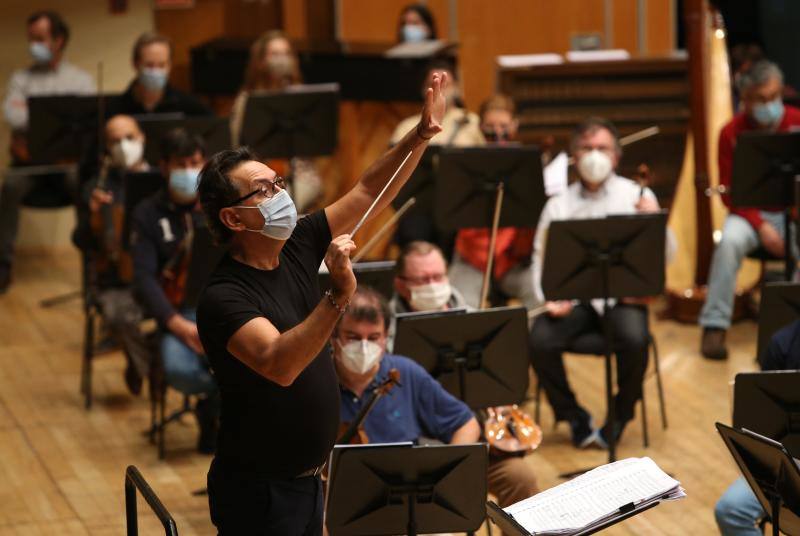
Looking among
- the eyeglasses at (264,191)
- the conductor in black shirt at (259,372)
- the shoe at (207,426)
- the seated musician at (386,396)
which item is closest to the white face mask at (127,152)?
the shoe at (207,426)

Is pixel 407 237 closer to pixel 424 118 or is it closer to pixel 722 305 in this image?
pixel 722 305

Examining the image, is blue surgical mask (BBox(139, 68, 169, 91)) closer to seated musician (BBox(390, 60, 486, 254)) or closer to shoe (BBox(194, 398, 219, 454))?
seated musician (BBox(390, 60, 486, 254))

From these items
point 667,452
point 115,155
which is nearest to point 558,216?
point 667,452

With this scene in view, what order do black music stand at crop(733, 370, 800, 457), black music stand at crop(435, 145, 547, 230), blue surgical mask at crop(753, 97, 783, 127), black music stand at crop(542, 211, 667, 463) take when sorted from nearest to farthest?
1. black music stand at crop(733, 370, 800, 457)
2. black music stand at crop(542, 211, 667, 463)
3. black music stand at crop(435, 145, 547, 230)
4. blue surgical mask at crop(753, 97, 783, 127)

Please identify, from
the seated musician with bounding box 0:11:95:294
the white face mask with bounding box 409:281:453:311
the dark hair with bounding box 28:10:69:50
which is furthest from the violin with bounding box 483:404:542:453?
the dark hair with bounding box 28:10:69:50

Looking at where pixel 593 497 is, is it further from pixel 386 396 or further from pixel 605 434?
pixel 605 434

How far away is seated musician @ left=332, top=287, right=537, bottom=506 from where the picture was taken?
4.39 m

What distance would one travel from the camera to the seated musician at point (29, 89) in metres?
8.66

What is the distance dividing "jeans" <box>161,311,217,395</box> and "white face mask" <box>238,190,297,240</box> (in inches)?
105

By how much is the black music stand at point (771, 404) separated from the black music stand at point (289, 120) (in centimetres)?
356

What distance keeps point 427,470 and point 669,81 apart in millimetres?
5558

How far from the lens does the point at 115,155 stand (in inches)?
272

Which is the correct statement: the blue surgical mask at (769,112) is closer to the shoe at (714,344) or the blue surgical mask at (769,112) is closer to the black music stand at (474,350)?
the shoe at (714,344)

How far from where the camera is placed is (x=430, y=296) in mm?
5250
